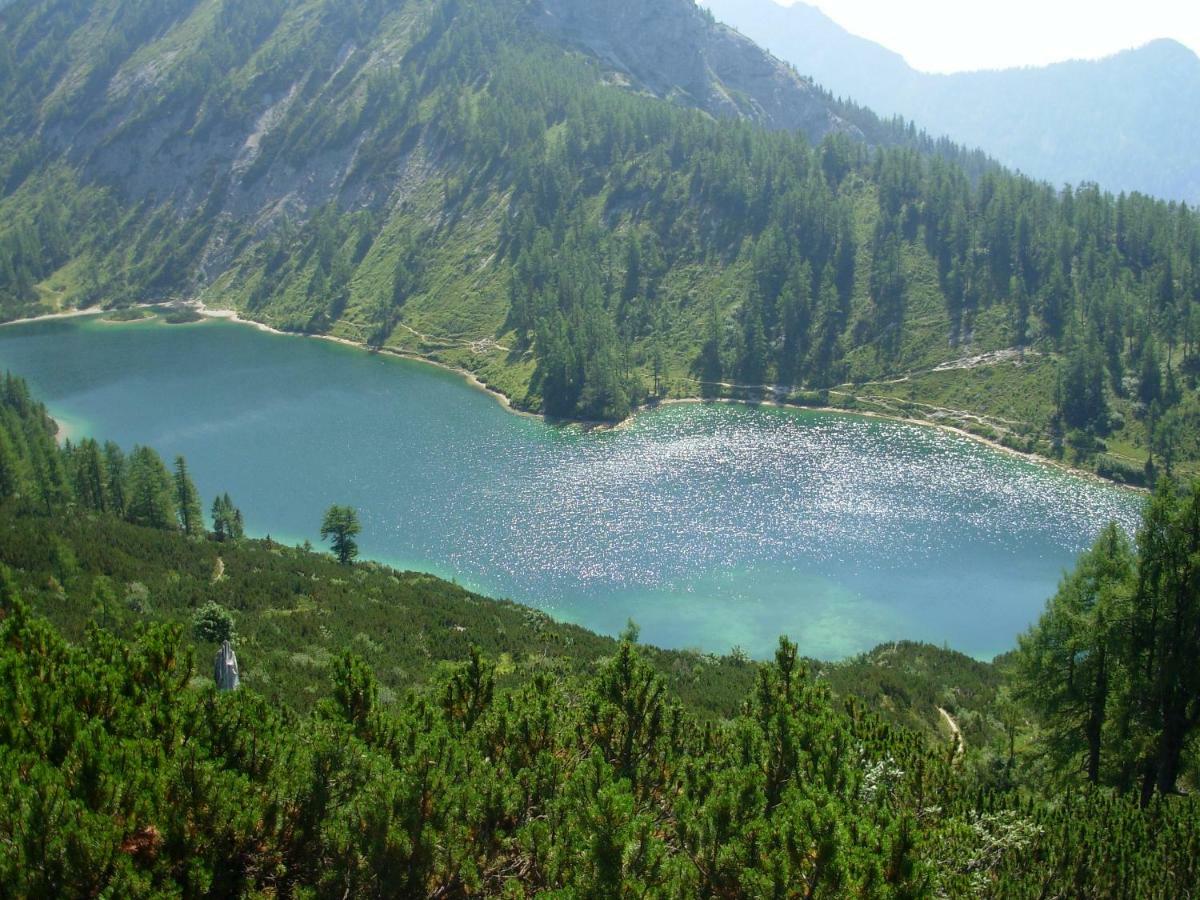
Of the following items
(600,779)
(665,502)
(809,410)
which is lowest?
(665,502)

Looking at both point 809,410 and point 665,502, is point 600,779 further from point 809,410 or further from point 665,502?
point 809,410

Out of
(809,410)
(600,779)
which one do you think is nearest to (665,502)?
(809,410)

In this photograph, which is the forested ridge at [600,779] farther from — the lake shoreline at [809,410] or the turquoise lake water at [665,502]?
the lake shoreline at [809,410]

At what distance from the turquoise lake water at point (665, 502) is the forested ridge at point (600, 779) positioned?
46.4 m

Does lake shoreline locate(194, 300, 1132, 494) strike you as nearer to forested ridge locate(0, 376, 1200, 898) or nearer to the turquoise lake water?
→ the turquoise lake water

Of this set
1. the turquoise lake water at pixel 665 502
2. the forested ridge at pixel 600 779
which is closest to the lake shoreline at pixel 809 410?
the turquoise lake water at pixel 665 502

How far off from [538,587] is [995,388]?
9490cm

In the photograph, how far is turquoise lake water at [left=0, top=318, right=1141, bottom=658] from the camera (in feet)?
301

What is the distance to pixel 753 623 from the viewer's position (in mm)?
87812

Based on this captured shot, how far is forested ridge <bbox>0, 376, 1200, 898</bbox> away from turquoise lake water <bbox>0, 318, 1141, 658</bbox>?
46.4m

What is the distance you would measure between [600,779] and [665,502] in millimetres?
93606

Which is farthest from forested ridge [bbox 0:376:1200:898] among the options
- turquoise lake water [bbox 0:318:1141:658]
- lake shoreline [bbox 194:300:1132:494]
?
lake shoreline [bbox 194:300:1132:494]

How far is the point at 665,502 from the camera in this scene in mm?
114750

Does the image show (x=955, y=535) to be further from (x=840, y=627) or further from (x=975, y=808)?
(x=975, y=808)
